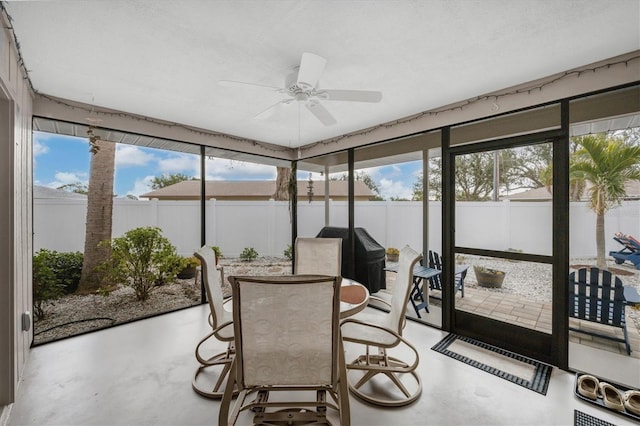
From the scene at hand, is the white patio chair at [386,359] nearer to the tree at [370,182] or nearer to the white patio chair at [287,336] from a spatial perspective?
the white patio chair at [287,336]

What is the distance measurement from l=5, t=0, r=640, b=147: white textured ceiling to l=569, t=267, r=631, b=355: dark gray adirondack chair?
178cm

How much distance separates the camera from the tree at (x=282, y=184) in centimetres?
544

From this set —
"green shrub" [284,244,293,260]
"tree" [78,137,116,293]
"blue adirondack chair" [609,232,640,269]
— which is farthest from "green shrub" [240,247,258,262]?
"blue adirondack chair" [609,232,640,269]

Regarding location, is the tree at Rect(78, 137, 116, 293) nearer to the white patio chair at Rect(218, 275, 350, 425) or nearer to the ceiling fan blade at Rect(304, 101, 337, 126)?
→ the ceiling fan blade at Rect(304, 101, 337, 126)

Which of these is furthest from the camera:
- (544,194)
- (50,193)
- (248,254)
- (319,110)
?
(248,254)

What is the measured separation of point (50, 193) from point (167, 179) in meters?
1.31

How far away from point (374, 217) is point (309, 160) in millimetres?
1742

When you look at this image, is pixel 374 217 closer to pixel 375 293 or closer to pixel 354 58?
pixel 375 293

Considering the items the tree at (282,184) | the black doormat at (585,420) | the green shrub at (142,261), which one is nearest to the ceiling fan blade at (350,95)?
the black doormat at (585,420)

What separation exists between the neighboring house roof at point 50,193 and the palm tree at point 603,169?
5384 mm

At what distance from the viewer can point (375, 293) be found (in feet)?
13.5

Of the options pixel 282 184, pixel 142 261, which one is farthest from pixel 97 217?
pixel 282 184

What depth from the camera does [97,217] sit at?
12.4ft

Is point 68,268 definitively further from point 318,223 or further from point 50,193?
point 318,223
